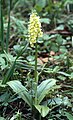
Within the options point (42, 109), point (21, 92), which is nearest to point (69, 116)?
point (42, 109)

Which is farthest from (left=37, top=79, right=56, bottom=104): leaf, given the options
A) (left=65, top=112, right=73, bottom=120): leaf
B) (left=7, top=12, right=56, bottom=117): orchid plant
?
(left=65, top=112, right=73, bottom=120): leaf

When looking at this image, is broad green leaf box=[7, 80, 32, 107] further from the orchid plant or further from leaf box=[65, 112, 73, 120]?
leaf box=[65, 112, 73, 120]

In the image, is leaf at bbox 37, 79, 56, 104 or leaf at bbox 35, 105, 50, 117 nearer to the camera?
leaf at bbox 35, 105, 50, 117

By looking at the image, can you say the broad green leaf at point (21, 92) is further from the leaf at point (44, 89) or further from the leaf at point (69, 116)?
the leaf at point (69, 116)

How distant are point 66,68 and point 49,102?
524 millimetres

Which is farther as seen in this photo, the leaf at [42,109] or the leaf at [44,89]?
the leaf at [44,89]

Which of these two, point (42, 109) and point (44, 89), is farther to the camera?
point (44, 89)

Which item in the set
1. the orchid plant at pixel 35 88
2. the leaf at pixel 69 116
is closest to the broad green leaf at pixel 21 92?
the orchid plant at pixel 35 88

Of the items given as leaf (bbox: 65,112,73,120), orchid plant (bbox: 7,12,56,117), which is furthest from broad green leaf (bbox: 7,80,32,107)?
leaf (bbox: 65,112,73,120)

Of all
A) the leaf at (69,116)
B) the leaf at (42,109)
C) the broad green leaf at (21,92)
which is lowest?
the leaf at (69,116)

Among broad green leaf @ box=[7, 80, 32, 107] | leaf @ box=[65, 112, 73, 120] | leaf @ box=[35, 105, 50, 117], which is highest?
broad green leaf @ box=[7, 80, 32, 107]

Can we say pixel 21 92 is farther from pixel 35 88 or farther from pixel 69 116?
pixel 69 116

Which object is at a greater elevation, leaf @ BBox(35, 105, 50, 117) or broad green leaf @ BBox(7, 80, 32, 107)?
A: broad green leaf @ BBox(7, 80, 32, 107)

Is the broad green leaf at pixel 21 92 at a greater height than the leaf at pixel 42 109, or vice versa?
the broad green leaf at pixel 21 92
